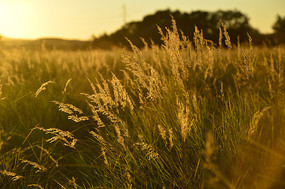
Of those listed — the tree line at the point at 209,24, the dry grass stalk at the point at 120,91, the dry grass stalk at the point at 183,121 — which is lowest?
the dry grass stalk at the point at 183,121

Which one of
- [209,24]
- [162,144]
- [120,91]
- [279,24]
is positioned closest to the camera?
[120,91]

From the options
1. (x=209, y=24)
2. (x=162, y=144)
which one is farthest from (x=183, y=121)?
(x=209, y=24)

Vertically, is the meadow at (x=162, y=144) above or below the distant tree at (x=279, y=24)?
below

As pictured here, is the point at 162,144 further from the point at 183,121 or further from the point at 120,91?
the point at 183,121

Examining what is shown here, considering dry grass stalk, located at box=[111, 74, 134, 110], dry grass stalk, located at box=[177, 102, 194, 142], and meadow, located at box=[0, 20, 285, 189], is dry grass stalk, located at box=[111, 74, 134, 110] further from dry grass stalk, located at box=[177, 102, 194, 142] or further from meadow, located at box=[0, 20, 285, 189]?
dry grass stalk, located at box=[177, 102, 194, 142]

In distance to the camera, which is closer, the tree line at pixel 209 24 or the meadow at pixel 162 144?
the meadow at pixel 162 144

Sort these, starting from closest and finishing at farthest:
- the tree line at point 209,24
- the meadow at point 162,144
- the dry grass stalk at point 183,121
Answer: the dry grass stalk at point 183,121
the meadow at point 162,144
the tree line at point 209,24

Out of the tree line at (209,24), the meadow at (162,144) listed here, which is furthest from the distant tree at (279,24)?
the meadow at (162,144)

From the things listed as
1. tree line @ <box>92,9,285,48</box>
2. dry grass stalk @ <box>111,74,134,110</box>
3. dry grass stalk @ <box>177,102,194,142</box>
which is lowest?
dry grass stalk @ <box>177,102,194,142</box>

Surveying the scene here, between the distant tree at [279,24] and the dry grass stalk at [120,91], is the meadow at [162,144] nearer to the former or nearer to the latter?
the dry grass stalk at [120,91]

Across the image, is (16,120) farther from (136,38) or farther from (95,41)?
(95,41)

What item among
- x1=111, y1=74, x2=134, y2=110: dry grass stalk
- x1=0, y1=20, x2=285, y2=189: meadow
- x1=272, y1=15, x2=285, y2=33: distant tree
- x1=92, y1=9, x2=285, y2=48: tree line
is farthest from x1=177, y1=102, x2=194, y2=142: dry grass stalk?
x1=272, y1=15, x2=285, y2=33: distant tree

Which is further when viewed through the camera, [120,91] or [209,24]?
[209,24]

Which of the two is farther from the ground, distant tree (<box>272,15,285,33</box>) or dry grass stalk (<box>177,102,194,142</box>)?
distant tree (<box>272,15,285,33</box>)
